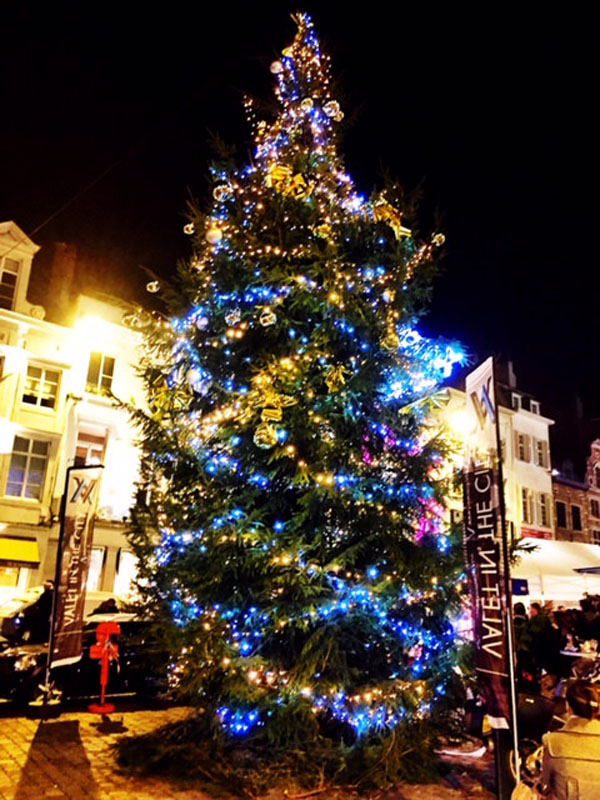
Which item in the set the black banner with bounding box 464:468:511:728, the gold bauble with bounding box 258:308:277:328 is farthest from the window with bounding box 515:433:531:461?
the black banner with bounding box 464:468:511:728

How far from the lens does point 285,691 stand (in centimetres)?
672

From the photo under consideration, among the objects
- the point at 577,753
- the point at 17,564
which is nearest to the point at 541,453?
the point at 17,564

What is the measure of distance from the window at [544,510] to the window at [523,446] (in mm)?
2601

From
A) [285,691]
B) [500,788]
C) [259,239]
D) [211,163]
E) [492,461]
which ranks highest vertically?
[211,163]

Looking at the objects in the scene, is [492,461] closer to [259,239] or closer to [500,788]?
[500,788]

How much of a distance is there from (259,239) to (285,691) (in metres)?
5.29

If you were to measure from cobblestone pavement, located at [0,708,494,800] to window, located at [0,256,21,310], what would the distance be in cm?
1872

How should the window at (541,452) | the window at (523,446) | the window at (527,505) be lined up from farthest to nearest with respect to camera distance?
the window at (541,452) → the window at (523,446) → the window at (527,505)

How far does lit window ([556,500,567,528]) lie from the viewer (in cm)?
4087

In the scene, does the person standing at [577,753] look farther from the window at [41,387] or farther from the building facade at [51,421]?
the window at [41,387]

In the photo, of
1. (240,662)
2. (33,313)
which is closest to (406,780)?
(240,662)

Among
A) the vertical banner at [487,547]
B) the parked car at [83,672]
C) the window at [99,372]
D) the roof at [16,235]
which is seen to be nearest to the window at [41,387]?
the window at [99,372]

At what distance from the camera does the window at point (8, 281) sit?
958 inches

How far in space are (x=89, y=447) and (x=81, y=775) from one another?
20.8 metres
